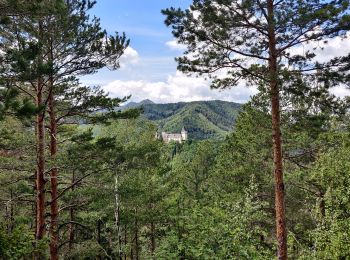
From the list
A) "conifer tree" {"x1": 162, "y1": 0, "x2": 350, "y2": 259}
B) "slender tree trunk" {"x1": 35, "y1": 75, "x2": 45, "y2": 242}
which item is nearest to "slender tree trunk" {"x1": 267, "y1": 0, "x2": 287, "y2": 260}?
"conifer tree" {"x1": 162, "y1": 0, "x2": 350, "y2": 259}

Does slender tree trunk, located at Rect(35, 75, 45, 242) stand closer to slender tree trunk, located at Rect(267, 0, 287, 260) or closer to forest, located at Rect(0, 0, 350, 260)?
forest, located at Rect(0, 0, 350, 260)

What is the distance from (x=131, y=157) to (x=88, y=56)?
379 centimetres

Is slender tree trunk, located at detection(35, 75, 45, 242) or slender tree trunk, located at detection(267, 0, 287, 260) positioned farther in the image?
slender tree trunk, located at detection(35, 75, 45, 242)

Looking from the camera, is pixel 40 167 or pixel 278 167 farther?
pixel 40 167

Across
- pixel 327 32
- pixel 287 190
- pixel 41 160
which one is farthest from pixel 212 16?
pixel 287 190

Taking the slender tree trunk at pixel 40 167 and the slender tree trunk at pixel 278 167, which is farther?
the slender tree trunk at pixel 40 167

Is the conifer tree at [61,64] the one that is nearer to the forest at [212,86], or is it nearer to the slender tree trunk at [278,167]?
the forest at [212,86]

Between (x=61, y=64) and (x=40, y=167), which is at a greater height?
(x=61, y=64)

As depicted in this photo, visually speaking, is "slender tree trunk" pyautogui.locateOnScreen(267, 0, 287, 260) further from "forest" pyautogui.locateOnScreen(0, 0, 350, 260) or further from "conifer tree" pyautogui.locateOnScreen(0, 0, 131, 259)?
"conifer tree" pyautogui.locateOnScreen(0, 0, 131, 259)

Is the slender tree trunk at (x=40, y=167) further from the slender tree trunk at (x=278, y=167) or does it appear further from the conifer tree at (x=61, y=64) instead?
the slender tree trunk at (x=278, y=167)

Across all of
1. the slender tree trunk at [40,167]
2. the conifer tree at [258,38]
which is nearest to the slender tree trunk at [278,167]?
the conifer tree at [258,38]

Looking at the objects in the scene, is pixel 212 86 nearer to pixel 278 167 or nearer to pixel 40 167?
pixel 278 167

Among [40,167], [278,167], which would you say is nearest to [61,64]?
[40,167]

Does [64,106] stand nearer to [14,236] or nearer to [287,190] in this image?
[14,236]
